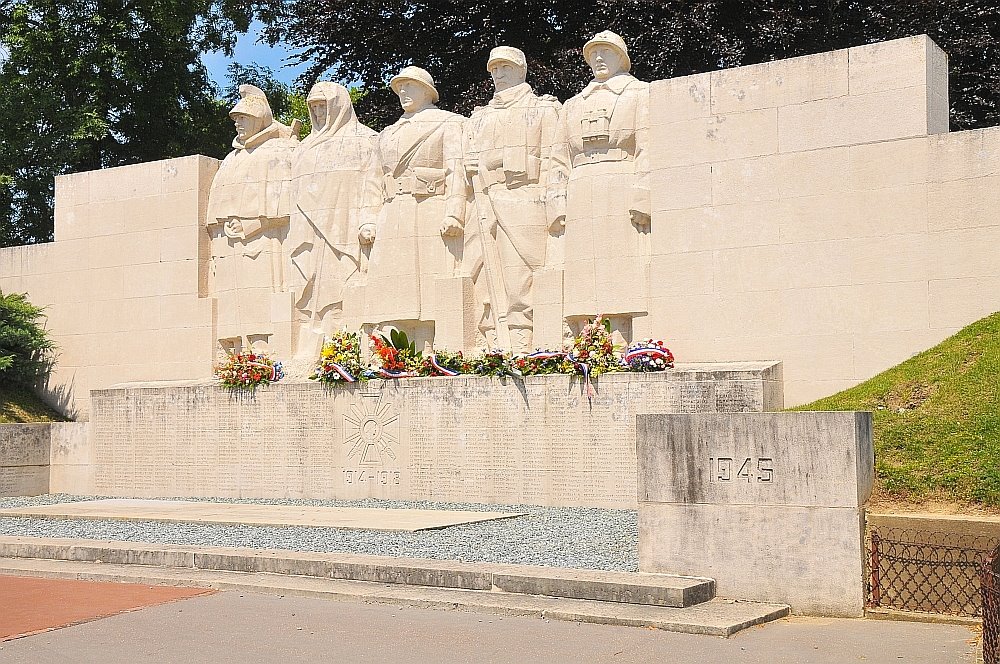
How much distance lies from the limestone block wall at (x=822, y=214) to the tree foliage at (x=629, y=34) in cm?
626

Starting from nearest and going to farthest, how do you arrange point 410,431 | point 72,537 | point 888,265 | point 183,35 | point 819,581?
point 819,581 < point 72,537 < point 888,265 < point 410,431 < point 183,35

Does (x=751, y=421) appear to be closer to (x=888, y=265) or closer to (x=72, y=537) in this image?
(x=888, y=265)

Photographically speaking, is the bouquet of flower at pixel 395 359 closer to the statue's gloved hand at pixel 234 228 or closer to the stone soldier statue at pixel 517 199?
the stone soldier statue at pixel 517 199

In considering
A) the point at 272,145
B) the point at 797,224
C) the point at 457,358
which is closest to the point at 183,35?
the point at 272,145

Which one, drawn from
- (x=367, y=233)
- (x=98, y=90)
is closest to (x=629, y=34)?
(x=367, y=233)

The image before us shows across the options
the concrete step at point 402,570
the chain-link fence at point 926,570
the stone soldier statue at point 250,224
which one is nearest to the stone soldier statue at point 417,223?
the stone soldier statue at point 250,224

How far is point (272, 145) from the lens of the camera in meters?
16.5

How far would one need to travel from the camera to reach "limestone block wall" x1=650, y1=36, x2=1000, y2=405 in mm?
11711

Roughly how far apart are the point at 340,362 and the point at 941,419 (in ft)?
22.9

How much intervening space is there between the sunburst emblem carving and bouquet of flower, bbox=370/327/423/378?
293mm

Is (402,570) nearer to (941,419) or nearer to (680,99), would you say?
(941,419)

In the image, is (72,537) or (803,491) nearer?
(803,491)

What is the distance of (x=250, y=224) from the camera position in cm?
1619

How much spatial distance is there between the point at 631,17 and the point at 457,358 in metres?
8.79
